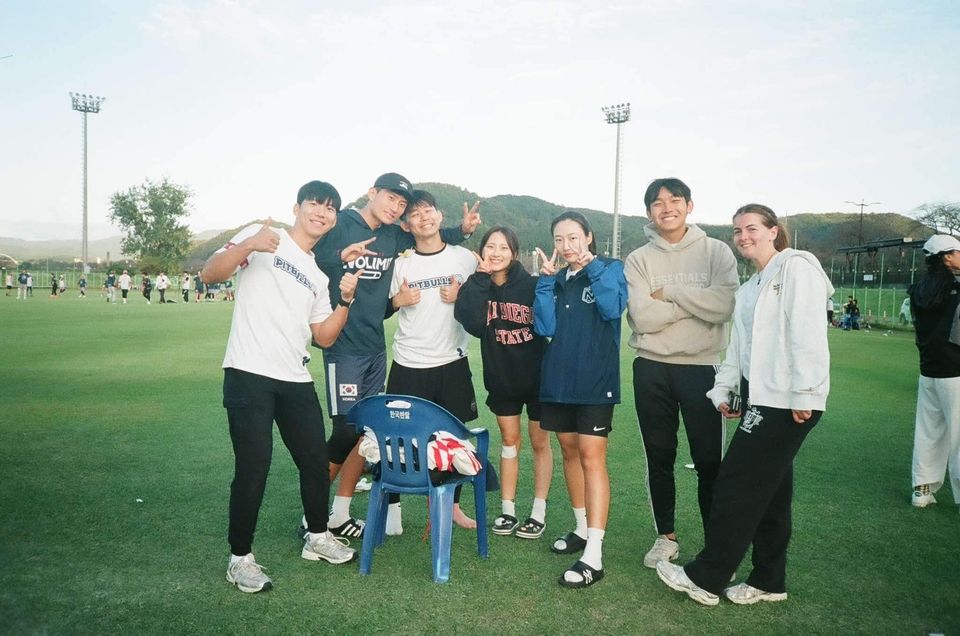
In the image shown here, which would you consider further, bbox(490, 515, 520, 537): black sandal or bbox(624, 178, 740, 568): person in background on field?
bbox(490, 515, 520, 537): black sandal

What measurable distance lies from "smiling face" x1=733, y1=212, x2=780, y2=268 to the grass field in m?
1.73

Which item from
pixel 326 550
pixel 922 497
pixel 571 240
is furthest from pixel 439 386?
pixel 922 497

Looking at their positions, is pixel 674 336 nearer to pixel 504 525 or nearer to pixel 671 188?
pixel 671 188

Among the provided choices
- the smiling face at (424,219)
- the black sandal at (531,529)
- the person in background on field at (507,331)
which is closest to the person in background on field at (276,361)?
the smiling face at (424,219)

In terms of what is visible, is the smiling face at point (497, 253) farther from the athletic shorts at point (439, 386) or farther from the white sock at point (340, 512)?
the white sock at point (340, 512)

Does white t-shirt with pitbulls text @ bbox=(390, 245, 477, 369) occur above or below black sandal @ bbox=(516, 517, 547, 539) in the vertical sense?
above

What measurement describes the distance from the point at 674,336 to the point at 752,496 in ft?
3.18

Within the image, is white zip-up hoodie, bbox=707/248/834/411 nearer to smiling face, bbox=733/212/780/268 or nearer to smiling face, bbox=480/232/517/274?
smiling face, bbox=733/212/780/268

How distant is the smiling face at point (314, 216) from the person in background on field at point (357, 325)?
0.43 metres

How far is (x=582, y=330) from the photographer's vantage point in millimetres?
3678

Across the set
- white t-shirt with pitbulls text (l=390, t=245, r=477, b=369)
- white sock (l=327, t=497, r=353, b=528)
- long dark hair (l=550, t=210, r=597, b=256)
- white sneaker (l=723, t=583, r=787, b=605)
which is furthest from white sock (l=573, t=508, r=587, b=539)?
long dark hair (l=550, t=210, r=597, b=256)

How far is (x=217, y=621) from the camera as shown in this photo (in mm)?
2957

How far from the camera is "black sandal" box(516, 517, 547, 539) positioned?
13.4 feet

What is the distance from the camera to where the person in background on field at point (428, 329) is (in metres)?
4.23
